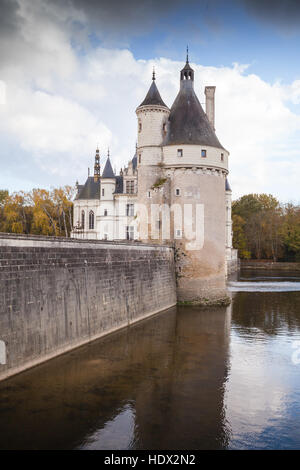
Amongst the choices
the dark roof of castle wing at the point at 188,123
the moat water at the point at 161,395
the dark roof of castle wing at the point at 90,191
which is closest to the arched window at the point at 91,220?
the dark roof of castle wing at the point at 90,191

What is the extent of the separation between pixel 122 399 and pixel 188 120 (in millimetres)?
19559

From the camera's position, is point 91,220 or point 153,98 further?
point 91,220

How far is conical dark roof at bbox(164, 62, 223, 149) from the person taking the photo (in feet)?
84.4

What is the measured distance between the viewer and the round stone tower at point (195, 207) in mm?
25375

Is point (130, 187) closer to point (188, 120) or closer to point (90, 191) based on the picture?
point (90, 191)

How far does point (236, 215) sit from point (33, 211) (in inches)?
1533

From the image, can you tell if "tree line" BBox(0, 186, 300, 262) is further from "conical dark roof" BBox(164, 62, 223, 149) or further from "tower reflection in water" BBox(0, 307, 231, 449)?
Answer: "tower reflection in water" BBox(0, 307, 231, 449)

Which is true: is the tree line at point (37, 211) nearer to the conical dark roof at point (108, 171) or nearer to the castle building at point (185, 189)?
the conical dark roof at point (108, 171)

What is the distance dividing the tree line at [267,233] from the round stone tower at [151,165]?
48555 millimetres

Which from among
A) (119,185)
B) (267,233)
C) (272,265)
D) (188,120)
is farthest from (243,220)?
(188,120)

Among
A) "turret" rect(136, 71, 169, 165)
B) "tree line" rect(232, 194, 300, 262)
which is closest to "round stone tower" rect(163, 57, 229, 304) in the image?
"turret" rect(136, 71, 169, 165)

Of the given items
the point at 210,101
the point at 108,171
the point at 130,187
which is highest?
Result: the point at 210,101

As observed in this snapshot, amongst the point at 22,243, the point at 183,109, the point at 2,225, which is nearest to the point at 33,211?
the point at 2,225

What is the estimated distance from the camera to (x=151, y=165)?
1027 inches
